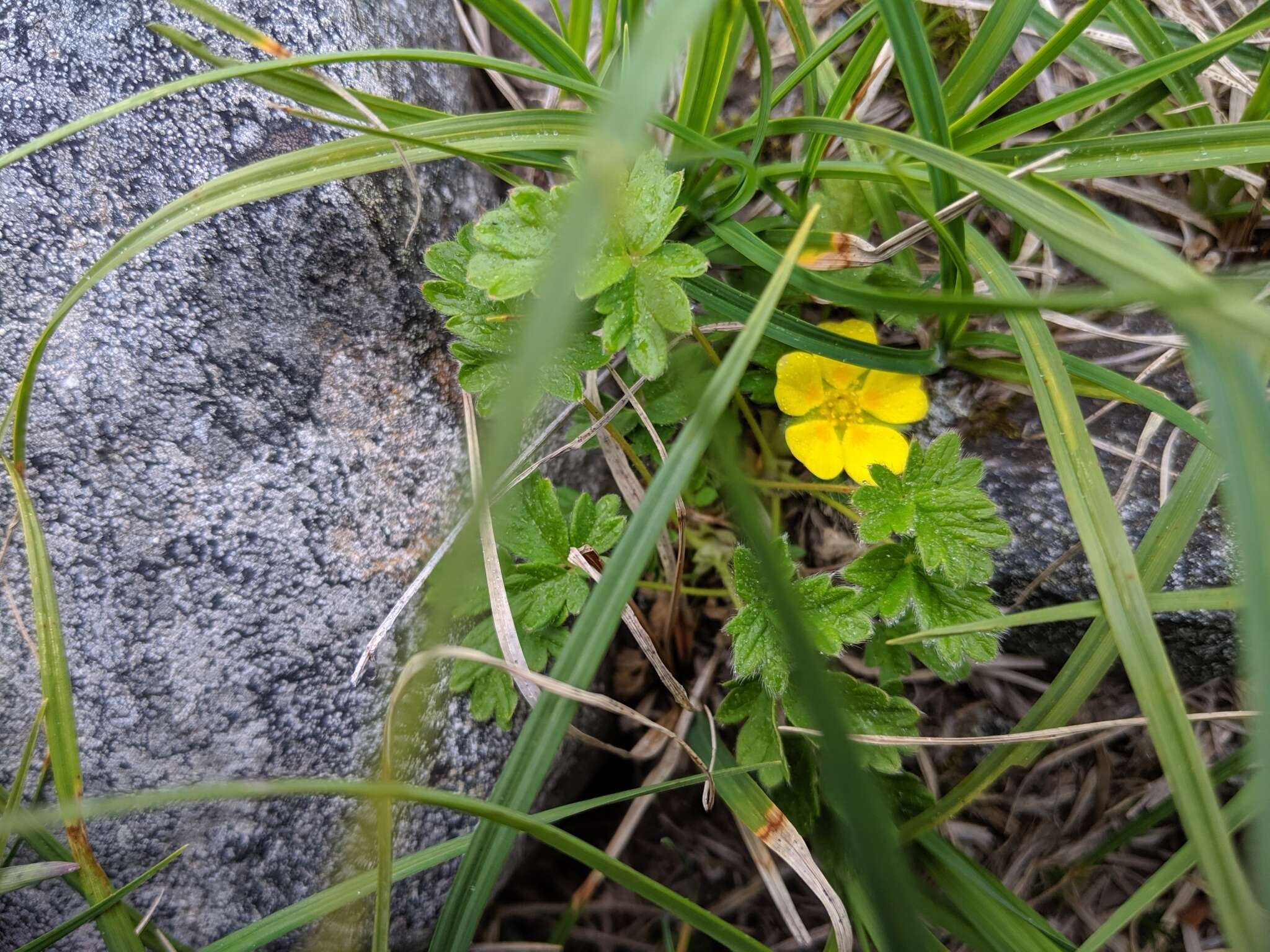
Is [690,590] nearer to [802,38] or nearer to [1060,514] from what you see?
[1060,514]

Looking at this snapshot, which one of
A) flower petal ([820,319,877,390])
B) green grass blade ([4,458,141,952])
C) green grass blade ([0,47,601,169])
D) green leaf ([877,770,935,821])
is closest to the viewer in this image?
green grass blade ([0,47,601,169])

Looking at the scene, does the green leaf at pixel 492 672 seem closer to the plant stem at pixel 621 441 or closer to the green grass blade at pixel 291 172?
the plant stem at pixel 621 441

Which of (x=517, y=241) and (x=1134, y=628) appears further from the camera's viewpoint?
(x=517, y=241)

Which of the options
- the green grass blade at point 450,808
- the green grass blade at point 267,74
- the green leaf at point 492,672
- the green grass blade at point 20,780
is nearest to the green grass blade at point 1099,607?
the green grass blade at point 450,808

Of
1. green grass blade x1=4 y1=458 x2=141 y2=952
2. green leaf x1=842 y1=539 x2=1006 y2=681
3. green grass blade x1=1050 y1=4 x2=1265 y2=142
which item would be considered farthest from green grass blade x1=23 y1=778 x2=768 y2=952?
green grass blade x1=1050 y1=4 x2=1265 y2=142

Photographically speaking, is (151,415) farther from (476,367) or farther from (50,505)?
(476,367)

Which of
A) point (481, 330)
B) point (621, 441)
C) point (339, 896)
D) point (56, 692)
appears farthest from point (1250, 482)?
point (56, 692)

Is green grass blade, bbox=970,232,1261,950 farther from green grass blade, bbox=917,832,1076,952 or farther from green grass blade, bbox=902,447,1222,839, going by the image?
green grass blade, bbox=917,832,1076,952
